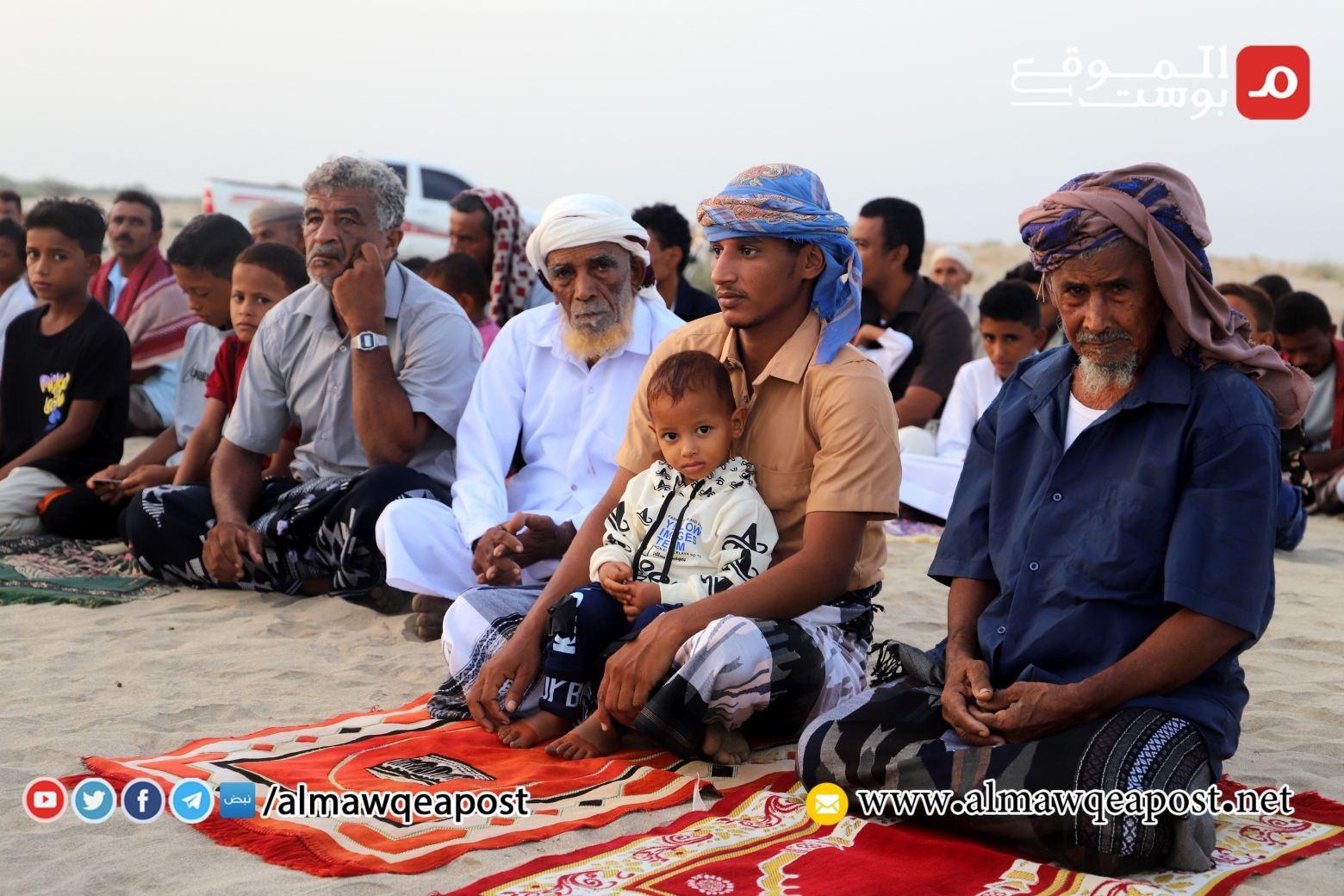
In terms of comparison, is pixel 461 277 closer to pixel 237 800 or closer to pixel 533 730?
pixel 533 730

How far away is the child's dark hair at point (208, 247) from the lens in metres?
6.81

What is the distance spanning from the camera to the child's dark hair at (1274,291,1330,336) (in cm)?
854

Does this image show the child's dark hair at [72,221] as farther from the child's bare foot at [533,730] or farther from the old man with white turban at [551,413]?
the child's bare foot at [533,730]

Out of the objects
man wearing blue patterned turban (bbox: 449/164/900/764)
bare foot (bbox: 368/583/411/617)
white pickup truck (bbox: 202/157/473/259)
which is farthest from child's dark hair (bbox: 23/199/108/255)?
white pickup truck (bbox: 202/157/473/259)

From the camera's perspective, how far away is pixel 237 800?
2.99m

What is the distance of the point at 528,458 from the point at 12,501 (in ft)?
11.0

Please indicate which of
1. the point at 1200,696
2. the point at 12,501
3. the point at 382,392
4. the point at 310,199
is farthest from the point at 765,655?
the point at 12,501

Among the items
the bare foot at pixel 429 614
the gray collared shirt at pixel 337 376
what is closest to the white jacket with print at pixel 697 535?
the bare foot at pixel 429 614

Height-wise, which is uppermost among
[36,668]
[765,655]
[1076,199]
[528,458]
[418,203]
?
[418,203]

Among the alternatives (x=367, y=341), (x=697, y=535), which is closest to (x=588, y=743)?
(x=697, y=535)

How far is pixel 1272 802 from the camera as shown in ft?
10.2

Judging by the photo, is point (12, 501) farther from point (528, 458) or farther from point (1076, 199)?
point (1076, 199)

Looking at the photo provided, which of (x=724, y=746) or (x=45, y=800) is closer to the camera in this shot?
(x=45, y=800)

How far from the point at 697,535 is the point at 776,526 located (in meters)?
0.28
